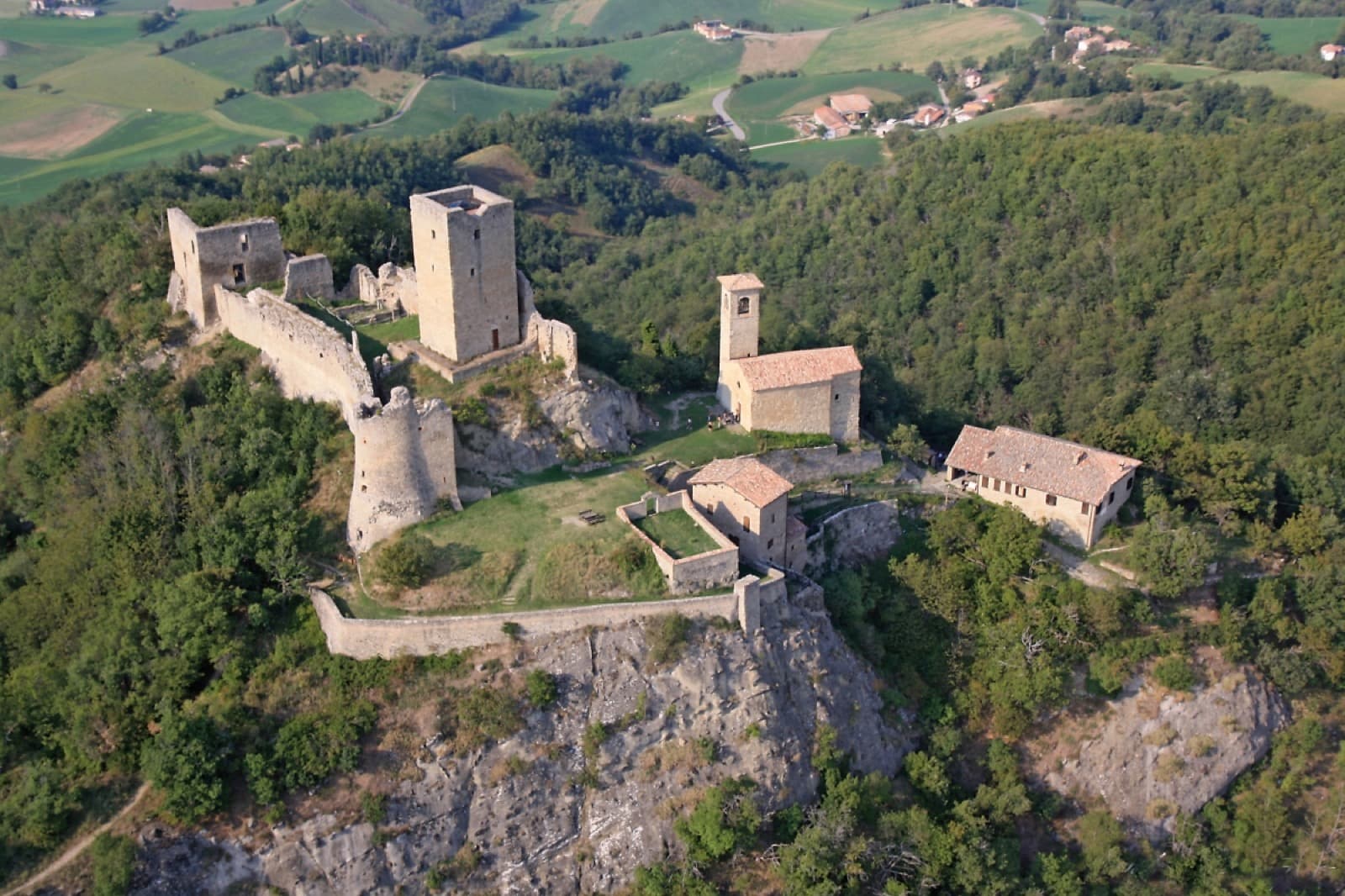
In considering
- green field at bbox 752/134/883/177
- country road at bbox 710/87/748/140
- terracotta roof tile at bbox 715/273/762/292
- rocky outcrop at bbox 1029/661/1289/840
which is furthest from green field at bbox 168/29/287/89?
rocky outcrop at bbox 1029/661/1289/840

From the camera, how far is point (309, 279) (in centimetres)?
4562

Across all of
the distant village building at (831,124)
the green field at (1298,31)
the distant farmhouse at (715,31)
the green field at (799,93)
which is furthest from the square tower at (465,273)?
the distant farmhouse at (715,31)

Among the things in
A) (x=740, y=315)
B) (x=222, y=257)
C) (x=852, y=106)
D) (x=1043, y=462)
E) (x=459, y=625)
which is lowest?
(x=852, y=106)

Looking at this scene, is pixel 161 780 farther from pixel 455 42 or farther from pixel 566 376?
pixel 455 42

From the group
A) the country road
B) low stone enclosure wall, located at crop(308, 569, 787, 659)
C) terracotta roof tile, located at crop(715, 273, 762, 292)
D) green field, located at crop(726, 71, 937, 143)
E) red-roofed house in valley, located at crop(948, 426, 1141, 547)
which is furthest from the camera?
green field, located at crop(726, 71, 937, 143)

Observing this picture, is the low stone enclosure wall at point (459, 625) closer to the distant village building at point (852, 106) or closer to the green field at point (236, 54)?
the distant village building at point (852, 106)

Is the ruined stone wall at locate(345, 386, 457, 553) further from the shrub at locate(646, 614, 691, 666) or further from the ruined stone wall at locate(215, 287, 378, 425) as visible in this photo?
the shrub at locate(646, 614, 691, 666)

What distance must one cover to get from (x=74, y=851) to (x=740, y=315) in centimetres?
2631

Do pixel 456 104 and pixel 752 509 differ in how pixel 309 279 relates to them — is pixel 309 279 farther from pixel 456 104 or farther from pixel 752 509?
pixel 456 104

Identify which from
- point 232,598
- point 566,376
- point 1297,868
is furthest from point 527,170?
point 1297,868

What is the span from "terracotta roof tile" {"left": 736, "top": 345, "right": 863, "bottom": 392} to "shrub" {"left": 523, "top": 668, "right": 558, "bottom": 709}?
1378 cm

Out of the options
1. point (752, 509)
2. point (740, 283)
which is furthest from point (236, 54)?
point (752, 509)

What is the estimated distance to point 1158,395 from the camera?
60.1 metres

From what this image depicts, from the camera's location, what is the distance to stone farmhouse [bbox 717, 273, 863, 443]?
42906 millimetres
